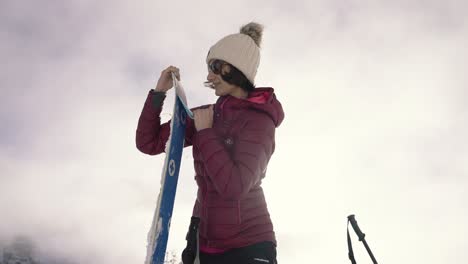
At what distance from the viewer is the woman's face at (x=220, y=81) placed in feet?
12.6

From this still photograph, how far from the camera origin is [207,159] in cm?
319

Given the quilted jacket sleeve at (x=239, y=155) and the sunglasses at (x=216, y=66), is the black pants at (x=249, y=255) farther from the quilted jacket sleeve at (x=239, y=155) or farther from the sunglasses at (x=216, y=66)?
the sunglasses at (x=216, y=66)

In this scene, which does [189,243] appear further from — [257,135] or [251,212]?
[257,135]

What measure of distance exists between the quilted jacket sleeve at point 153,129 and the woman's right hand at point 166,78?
0.18ft

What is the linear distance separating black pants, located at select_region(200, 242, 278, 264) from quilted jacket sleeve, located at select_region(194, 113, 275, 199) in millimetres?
449

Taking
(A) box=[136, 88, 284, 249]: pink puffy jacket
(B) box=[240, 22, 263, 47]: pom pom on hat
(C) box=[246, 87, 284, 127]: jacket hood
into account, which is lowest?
(A) box=[136, 88, 284, 249]: pink puffy jacket

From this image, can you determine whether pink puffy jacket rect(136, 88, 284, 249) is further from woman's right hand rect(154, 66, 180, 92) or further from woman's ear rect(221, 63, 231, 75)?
woman's right hand rect(154, 66, 180, 92)

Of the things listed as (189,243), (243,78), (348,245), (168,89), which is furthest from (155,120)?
(348,245)

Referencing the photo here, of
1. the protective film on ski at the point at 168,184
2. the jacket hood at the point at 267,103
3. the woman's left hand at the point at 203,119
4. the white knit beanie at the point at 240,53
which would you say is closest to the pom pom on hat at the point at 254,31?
the white knit beanie at the point at 240,53

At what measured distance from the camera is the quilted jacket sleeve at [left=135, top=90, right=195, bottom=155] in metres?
3.94

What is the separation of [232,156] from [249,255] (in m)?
0.72

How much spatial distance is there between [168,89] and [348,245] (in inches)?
77.9

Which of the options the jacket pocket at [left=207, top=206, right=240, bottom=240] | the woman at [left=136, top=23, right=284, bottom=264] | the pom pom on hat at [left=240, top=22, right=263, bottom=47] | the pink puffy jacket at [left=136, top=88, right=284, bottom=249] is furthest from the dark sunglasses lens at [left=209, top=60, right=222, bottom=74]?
the jacket pocket at [left=207, top=206, right=240, bottom=240]

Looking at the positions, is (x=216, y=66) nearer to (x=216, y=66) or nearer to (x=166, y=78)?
(x=216, y=66)
